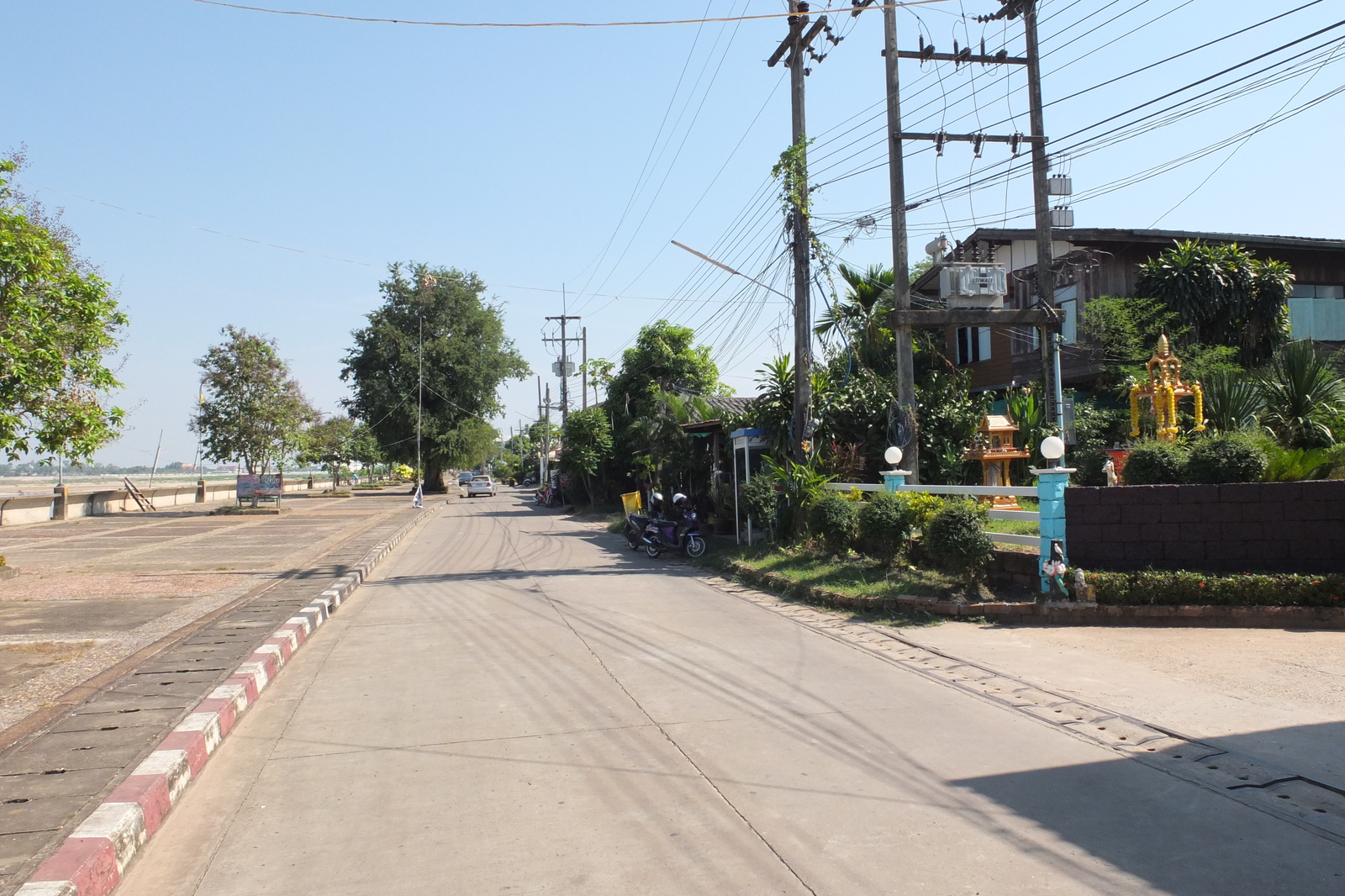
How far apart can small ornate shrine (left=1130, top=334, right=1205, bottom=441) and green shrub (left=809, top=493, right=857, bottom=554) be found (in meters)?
4.80

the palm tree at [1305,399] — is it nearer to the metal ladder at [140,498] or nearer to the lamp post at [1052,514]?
the lamp post at [1052,514]

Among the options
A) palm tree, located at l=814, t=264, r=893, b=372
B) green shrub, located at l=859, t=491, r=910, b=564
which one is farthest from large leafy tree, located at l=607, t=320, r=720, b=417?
green shrub, located at l=859, t=491, r=910, b=564

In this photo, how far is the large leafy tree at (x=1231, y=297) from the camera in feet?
63.7

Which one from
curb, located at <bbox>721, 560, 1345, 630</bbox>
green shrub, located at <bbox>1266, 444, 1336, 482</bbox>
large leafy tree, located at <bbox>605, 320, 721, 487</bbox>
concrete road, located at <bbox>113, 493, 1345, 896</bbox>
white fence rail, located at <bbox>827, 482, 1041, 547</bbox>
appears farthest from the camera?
large leafy tree, located at <bbox>605, 320, 721, 487</bbox>

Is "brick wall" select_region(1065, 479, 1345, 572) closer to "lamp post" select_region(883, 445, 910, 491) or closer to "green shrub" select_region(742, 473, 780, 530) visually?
"lamp post" select_region(883, 445, 910, 491)

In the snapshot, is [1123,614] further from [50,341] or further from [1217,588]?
[50,341]

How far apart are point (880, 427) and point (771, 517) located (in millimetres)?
3284

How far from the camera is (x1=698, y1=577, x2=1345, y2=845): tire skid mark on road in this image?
15.2 feet

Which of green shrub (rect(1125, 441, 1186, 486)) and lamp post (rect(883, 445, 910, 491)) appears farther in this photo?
lamp post (rect(883, 445, 910, 491))

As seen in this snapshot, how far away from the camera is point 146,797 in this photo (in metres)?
4.65

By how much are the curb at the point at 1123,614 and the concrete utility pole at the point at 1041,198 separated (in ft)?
24.5

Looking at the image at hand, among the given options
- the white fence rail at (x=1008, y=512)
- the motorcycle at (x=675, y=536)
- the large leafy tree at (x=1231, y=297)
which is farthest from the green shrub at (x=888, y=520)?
the large leafy tree at (x=1231, y=297)

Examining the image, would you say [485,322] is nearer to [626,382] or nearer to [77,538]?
[626,382]

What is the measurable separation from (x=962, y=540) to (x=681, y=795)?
22.2 ft
